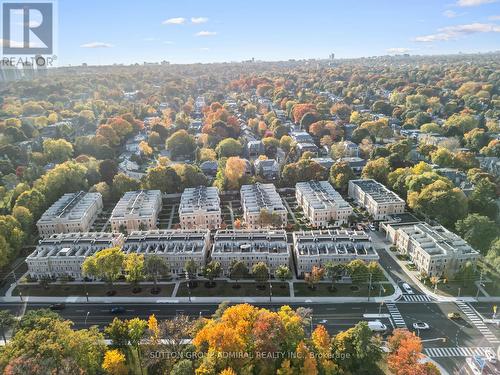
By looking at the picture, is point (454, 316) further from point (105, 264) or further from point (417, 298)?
point (105, 264)

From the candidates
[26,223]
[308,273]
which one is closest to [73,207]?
[26,223]

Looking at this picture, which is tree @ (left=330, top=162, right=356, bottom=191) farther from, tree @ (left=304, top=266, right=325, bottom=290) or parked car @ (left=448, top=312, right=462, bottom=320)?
parked car @ (left=448, top=312, right=462, bottom=320)

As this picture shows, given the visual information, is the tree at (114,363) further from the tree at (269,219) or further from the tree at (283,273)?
the tree at (269,219)

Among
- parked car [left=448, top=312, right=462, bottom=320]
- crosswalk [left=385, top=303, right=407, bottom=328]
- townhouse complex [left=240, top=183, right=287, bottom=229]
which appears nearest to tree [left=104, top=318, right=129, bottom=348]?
crosswalk [left=385, top=303, right=407, bottom=328]

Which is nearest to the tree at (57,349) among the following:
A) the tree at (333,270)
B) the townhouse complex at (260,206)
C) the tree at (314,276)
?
the tree at (314,276)

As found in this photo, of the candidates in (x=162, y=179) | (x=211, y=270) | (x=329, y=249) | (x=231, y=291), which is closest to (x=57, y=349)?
(x=211, y=270)
